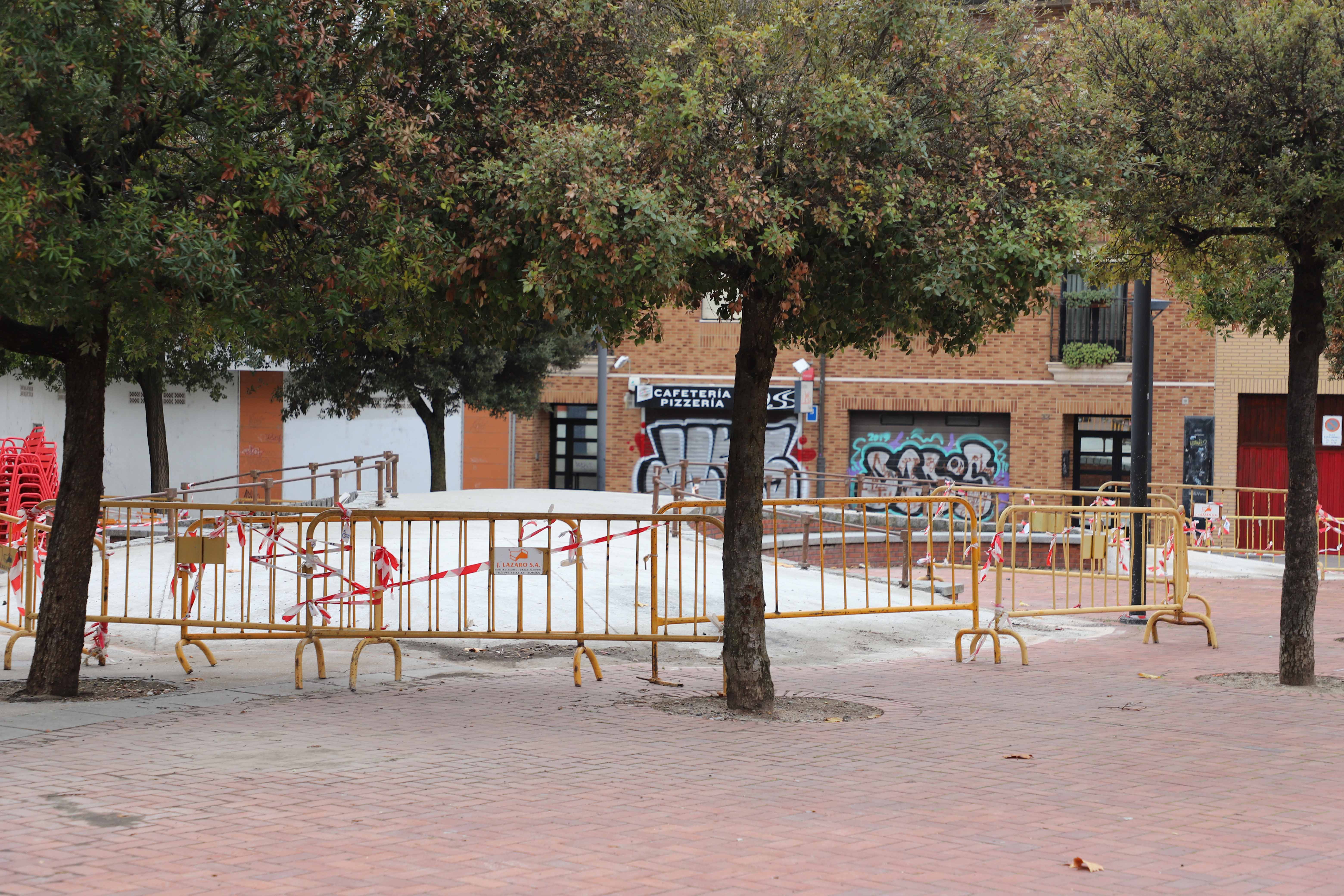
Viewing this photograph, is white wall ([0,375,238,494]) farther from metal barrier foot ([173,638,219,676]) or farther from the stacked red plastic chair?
metal barrier foot ([173,638,219,676])

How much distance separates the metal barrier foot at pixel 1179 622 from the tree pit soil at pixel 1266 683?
1.80 meters

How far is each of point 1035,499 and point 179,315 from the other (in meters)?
20.5

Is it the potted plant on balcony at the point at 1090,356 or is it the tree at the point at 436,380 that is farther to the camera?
the potted plant on balcony at the point at 1090,356

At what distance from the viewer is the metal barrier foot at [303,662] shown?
368 inches

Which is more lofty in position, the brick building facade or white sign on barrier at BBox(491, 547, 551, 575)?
the brick building facade

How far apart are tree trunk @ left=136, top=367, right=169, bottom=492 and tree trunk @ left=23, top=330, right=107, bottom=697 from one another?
16674 mm

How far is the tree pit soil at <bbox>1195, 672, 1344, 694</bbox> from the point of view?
9.89 meters

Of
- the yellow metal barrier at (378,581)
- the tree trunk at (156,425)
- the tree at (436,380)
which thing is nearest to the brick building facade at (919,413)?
the tree at (436,380)

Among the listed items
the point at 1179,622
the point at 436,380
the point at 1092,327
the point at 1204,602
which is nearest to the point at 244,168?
the point at 1179,622

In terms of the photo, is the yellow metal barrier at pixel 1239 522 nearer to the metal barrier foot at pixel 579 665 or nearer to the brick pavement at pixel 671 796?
the metal barrier foot at pixel 579 665

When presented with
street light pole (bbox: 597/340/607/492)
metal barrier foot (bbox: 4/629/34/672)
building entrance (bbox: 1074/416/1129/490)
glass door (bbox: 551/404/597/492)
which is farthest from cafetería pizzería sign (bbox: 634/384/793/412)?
metal barrier foot (bbox: 4/629/34/672)

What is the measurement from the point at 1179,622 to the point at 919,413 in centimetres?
1878

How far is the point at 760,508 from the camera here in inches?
341

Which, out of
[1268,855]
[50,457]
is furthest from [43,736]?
[50,457]
